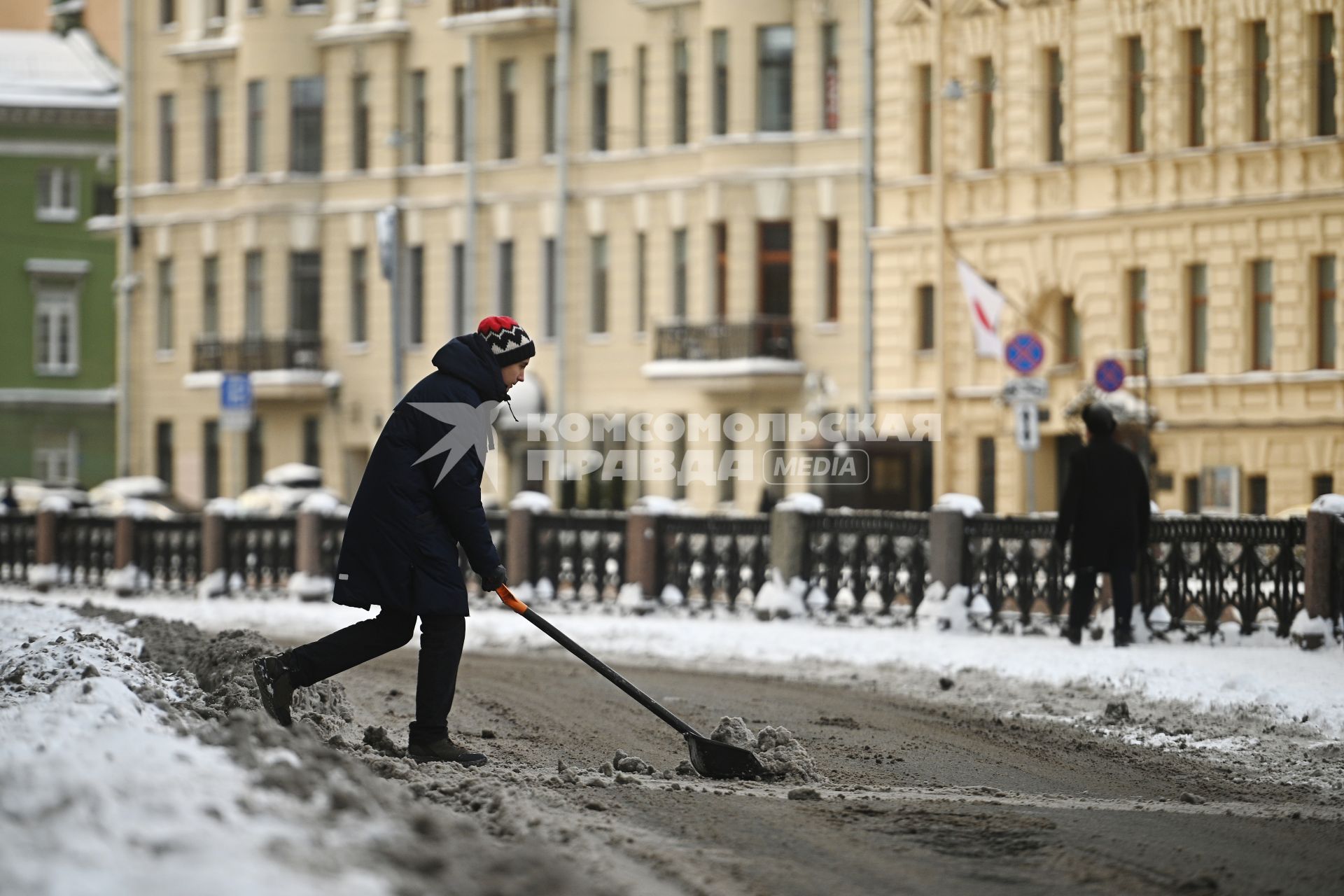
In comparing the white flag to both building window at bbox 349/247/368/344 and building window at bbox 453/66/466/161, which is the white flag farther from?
building window at bbox 349/247/368/344

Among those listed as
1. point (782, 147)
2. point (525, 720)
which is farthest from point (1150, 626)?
point (782, 147)

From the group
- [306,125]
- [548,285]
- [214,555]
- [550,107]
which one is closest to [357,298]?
[306,125]

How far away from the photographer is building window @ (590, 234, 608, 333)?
48.9 metres

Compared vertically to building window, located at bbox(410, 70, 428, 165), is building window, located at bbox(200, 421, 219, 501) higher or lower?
lower

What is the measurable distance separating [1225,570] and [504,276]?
33180mm

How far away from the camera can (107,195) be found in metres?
67.9

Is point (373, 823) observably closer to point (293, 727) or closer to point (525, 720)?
point (293, 727)

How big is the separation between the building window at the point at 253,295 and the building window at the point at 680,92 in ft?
42.5

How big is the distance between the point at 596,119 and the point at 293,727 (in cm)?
3951

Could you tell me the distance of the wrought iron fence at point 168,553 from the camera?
3162 centimetres

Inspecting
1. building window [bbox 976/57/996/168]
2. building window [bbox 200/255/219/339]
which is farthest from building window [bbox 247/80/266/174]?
building window [bbox 976/57/996/168]

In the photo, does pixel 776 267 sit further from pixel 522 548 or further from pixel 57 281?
pixel 57 281

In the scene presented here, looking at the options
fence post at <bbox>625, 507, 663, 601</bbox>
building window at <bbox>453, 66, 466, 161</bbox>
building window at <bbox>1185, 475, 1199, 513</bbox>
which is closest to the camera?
fence post at <bbox>625, 507, 663, 601</bbox>

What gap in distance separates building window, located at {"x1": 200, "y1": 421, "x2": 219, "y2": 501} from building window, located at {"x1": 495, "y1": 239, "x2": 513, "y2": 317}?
945 cm
